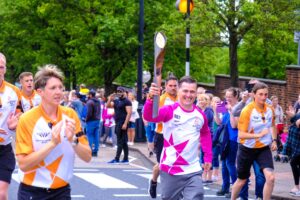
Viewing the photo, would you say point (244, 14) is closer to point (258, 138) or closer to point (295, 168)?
point (295, 168)

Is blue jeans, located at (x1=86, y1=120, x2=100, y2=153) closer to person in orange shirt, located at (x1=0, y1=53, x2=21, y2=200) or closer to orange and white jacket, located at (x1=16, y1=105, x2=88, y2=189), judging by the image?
person in orange shirt, located at (x1=0, y1=53, x2=21, y2=200)

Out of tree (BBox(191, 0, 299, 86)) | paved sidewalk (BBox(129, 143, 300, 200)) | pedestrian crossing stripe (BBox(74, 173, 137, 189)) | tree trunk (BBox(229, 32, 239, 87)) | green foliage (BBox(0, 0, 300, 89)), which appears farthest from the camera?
tree trunk (BBox(229, 32, 239, 87))

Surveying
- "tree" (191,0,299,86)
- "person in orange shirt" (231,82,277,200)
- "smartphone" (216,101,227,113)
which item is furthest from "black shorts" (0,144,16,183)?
"tree" (191,0,299,86)

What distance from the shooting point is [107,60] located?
28.1 meters

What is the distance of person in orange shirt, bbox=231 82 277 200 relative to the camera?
9977 millimetres

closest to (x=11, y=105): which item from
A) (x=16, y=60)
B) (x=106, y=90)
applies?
(x=106, y=90)

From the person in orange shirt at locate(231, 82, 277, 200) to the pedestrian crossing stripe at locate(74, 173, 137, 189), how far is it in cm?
374

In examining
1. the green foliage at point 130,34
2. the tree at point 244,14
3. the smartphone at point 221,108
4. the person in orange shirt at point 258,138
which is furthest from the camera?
the green foliage at point 130,34

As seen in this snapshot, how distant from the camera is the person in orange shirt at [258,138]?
9.98 m

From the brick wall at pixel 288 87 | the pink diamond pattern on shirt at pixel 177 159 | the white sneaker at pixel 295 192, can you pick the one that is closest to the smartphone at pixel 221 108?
the white sneaker at pixel 295 192

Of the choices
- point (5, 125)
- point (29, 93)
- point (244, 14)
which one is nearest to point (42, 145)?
point (5, 125)

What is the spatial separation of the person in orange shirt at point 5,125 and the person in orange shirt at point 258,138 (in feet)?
11.0

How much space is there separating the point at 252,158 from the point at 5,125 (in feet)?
12.5

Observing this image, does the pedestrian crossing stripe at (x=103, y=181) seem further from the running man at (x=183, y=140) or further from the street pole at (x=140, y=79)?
the street pole at (x=140, y=79)
